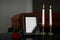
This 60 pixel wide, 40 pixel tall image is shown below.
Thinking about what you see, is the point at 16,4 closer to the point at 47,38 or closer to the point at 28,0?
the point at 28,0

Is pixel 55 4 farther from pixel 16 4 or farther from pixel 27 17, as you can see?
pixel 27 17

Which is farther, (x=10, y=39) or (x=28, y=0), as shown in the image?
(x=28, y=0)

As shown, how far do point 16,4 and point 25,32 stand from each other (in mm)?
2755

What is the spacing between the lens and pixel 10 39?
1478 millimetres

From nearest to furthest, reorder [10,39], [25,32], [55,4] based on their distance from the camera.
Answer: [10,39], [25,32], [55,4]

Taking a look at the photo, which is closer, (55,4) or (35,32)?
(35,32)

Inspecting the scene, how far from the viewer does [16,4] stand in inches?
170

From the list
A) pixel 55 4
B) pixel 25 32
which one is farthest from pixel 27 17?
pixel 55 4

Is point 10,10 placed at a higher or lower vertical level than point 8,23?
higher

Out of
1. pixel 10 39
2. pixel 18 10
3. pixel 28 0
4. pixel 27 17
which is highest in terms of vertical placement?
pixel 28 0

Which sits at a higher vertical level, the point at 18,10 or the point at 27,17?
the point at 18,10

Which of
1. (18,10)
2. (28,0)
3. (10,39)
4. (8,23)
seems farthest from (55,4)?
(10,39)

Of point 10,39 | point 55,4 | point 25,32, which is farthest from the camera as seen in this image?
point 55,4

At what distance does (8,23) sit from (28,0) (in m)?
0.88
